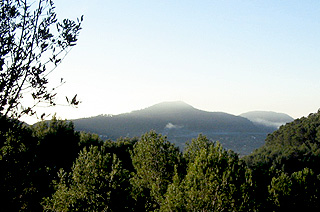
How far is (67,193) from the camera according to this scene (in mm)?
21891

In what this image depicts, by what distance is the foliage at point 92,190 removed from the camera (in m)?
21.9

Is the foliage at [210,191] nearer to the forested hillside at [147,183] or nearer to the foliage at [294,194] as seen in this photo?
the forested hillside at [147,183]

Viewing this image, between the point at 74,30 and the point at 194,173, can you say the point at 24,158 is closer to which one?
the point at 74,30

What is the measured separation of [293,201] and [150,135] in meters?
17.3

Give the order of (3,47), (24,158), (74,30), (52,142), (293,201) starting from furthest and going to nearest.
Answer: (52,142) → (293,201) → (24,158) → (74,30) → (3,47)

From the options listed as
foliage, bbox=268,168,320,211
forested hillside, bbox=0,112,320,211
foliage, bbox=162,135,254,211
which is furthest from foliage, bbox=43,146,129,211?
foliage, bbox=268,168,320,211

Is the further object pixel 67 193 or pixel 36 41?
pixel 67 193

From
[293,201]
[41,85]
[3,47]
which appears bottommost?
[293,201]

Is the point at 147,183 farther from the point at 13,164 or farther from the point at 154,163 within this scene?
the point at 13,164

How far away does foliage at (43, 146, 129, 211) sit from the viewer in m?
21.9

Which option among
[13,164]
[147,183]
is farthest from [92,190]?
[147,183]

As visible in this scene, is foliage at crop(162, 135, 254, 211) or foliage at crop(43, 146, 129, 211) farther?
foliage at crop(162, 135, 254, 211)

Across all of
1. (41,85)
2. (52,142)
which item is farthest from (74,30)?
(52,142)

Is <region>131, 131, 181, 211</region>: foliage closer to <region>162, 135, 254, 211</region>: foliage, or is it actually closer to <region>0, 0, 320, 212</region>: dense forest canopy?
<region>0, 0, 320, 212</region>: dense forest canopy
